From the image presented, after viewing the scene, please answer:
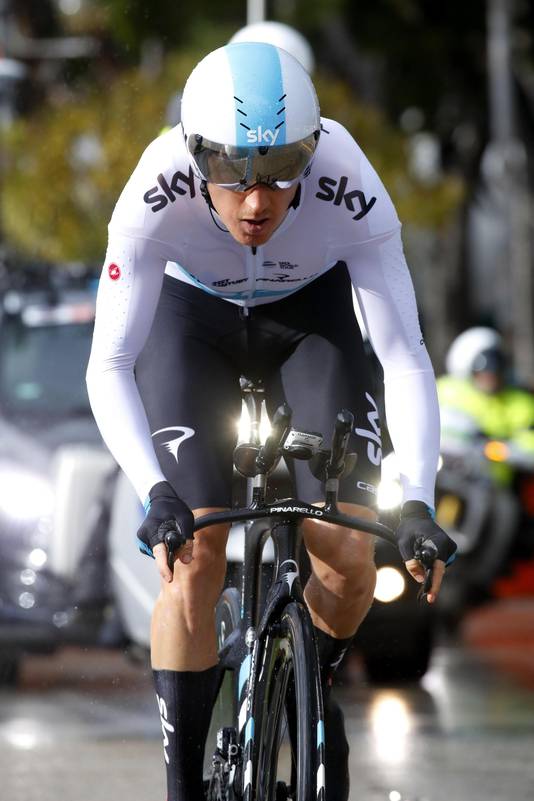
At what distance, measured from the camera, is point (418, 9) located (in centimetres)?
2823

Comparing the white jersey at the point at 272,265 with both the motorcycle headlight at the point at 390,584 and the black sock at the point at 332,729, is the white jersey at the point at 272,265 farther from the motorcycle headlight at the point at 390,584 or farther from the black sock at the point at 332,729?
the motorcycle headlight at the point at 390,584

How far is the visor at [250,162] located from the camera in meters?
4.56

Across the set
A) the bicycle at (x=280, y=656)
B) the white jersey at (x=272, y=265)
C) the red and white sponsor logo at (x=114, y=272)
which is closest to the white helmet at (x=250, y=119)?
the white jersey at (x=272, y=265)

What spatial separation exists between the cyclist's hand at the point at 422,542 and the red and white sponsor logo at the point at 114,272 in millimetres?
945

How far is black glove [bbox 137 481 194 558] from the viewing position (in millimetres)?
4395

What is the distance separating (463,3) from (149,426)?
25048 mm

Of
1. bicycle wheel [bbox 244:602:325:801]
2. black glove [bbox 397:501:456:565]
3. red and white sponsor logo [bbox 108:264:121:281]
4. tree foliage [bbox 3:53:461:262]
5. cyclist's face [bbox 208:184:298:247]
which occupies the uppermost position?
tree foliage [bbox 3:53:461:262]

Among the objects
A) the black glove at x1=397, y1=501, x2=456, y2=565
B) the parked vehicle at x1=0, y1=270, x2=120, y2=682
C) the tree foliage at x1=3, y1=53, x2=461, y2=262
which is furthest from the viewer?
the tree foliage at x1=3, y1=53, x2=461, y2=262

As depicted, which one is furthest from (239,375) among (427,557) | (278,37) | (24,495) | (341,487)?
(278,37)

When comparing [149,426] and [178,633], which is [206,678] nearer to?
[178,633]

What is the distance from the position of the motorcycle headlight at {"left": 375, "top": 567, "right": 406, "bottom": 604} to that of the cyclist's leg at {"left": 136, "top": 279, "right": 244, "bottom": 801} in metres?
4.15

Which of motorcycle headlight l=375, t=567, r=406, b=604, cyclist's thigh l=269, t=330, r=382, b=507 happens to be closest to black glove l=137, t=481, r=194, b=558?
cyclist's thigh l=269, t=330, r=382, b=507

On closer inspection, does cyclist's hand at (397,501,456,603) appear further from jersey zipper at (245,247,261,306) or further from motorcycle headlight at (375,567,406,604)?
motorcycle headlight at (375,567,406,604)

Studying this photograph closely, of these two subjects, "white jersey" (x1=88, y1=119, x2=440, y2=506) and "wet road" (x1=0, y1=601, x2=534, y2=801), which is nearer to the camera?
"white jersey" (x1=88, y1=119, x2=440, y2=506)
